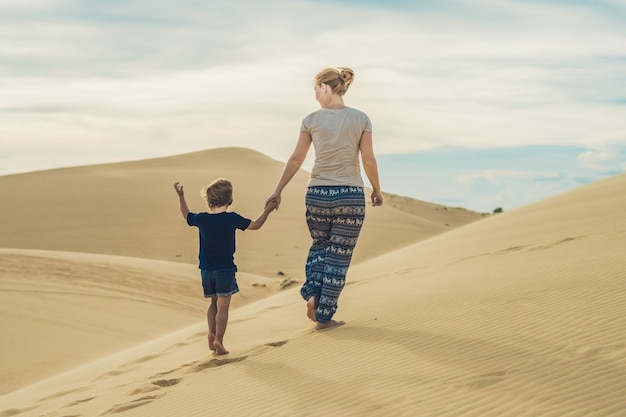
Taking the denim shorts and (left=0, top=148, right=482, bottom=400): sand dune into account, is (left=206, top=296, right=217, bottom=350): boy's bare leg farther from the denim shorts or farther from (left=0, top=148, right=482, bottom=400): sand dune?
(left=0, top=148, right=482, bottom=400): sand dune

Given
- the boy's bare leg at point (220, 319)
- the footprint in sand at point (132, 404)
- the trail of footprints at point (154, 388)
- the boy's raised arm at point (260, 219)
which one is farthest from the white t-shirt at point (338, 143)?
the footprint in sand at point (132, 404)

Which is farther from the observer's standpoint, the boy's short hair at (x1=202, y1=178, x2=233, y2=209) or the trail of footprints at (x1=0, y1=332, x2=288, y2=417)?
the boy's short hair at (x1=202, y1=178, x2=233, y2=209)

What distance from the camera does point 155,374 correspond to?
6914mm

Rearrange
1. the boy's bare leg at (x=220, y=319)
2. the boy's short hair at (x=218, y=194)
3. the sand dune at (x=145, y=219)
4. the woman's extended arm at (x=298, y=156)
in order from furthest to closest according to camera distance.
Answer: the sand dune at (x=145, y=219) < the woman's extended arm at (x=298, y=156) < the boy's bare leg at (x=220, y=319) < the boy's short hair at (x=218, y=194)

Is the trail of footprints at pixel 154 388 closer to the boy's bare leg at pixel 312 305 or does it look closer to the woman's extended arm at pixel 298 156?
the boy's bare leg at pixel 312 305

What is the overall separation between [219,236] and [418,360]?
185 centimetres

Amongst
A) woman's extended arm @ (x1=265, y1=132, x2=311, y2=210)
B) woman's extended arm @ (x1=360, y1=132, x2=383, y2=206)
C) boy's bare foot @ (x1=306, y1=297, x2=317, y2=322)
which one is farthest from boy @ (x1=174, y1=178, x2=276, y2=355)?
woman's extended arm @ (x1=360, y1=132, x2=383, y2=206)

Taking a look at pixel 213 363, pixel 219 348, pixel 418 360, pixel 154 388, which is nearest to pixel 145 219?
pixel 219 348

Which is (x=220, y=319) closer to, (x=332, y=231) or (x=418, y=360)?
(x=332, y=231)

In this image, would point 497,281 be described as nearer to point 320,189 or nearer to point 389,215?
point 320,189

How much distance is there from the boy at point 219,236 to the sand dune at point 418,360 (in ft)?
2.17

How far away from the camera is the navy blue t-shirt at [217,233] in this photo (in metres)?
6.15

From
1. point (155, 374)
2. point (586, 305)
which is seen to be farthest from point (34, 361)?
point (586, 305)

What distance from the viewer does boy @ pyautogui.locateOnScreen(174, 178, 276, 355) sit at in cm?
615
